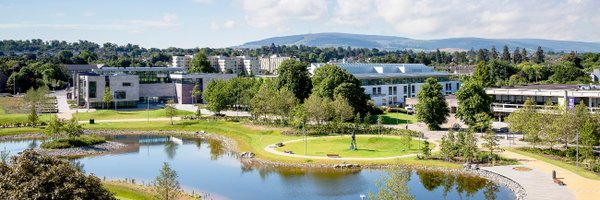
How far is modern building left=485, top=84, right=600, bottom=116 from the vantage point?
2426 inches

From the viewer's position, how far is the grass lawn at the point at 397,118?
7432 centimetres

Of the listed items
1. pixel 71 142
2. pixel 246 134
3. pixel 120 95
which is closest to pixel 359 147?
pixel 246 134

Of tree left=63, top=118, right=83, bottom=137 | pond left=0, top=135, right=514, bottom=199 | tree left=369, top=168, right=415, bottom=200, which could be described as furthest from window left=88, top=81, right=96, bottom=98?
tree left=369, top=168, right=415, bottom=200

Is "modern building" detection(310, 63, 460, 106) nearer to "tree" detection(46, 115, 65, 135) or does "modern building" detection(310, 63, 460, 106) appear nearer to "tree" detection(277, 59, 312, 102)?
"tree" detection(277, 59, 312, 102)

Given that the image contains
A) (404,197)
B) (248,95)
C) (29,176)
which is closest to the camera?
(29,176)

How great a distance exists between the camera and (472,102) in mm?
62094

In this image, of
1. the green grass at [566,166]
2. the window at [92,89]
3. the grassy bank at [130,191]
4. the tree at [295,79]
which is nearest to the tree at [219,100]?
the tree at [295,79]

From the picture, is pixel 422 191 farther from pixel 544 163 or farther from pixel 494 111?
pixel 494 111

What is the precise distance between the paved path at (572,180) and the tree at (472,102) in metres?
14.6

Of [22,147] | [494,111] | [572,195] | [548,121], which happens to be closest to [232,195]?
[572,195]

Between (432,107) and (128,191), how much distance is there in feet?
123

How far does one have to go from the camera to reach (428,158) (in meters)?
47.6

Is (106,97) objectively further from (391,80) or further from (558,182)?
(558,182)

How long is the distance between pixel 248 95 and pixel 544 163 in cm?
4611
